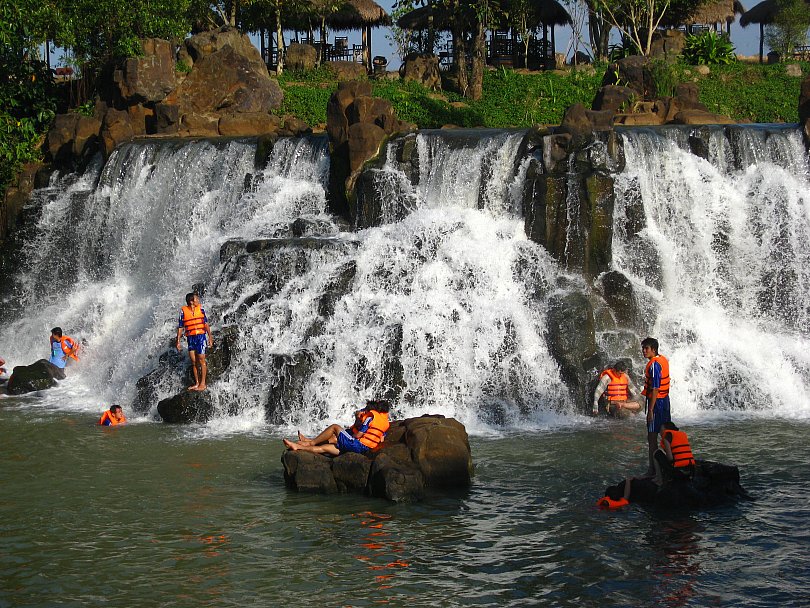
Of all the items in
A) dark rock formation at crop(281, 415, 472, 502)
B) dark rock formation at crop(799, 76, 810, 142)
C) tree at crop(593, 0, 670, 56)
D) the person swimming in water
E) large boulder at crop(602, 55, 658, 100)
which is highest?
tree at crop(593, 0, 670, 56)

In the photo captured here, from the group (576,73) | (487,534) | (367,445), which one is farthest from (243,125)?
(487,534)

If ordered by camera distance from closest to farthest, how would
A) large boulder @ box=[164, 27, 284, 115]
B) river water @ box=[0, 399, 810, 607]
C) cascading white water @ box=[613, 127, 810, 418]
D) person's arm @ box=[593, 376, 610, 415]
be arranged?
1. river water @ box=[0, 399, 810, 607]
2. person's arm @ box=[593, 376, 610, 415]
3. cascading white water @ box=[613, 127, 810, 418]
4. large boulder @ box=[164, 27, 284, 115]

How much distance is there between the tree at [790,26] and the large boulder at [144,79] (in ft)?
86.7

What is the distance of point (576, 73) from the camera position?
38.5 m

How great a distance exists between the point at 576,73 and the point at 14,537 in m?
31.1

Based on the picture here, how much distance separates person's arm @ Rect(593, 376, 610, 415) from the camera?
54.6ft

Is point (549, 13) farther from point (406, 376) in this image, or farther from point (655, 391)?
point (655, 391)

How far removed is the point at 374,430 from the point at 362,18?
35.4m

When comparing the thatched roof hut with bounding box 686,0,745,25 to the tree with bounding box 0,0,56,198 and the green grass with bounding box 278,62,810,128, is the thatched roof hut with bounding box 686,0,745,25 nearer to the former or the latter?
the green grass with bounding box 278,62,810,128

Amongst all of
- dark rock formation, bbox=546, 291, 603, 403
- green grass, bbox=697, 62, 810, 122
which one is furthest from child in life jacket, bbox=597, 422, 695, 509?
green grass, bbox=697, 62, 810, 122

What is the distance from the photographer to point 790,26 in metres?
45.2

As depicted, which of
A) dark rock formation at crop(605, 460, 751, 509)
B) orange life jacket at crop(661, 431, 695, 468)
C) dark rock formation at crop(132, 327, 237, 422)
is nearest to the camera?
dark rock formation at crop(605, 460, 751, 509)

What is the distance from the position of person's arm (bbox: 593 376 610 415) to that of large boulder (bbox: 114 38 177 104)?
16.1 metres

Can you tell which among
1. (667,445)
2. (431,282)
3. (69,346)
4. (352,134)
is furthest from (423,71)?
(667,445)
